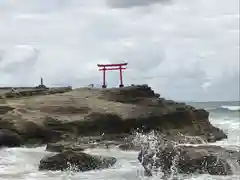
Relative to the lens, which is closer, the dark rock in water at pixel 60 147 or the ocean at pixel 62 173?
the ocean at pixel 62 173

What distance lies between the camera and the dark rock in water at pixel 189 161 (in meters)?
18.8

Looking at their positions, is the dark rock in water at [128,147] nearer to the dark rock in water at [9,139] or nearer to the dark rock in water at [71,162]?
the dark rock in water at [9,139]

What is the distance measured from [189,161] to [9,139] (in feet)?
36.3

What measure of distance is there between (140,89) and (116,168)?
1538 centimetres

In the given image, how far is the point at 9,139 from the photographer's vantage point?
87.0 ft

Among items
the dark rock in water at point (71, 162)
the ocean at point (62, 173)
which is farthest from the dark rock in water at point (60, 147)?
the dark rock in water at point (71, 162)

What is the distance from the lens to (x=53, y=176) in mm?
18328

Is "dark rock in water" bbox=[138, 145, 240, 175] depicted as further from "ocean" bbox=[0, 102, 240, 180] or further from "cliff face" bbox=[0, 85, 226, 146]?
"cliff face" bbox=[0, 85, 226, 146]

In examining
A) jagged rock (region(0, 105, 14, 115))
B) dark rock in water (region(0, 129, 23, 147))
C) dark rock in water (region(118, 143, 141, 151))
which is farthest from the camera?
jagged rock (region(0, 105, 14, 115))

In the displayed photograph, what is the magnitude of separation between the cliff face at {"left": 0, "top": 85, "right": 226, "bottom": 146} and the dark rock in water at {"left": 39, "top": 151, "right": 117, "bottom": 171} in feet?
26.2

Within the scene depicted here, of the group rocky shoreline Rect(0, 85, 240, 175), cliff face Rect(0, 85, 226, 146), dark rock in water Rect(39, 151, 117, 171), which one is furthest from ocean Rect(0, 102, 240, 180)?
cliff face Rect(0, 85, 226, 146)

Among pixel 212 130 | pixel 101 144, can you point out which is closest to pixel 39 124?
pixel 101 144

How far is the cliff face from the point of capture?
28375 millimetres

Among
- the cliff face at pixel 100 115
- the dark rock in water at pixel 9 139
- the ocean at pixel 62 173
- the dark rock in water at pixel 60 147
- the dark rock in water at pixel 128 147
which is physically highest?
the cliff face at pixel 100 115
